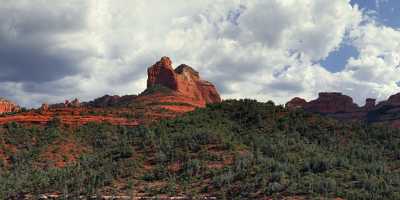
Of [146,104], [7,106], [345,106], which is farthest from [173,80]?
[345,106]

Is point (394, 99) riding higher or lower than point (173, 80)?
lower

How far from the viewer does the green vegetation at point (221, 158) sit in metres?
39.7

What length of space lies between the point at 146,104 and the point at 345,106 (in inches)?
2962

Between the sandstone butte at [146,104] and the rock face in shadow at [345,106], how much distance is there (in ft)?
108

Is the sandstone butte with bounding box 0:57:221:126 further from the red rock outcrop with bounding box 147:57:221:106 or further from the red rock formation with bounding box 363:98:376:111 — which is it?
the red rock formation with bounding box 363:98:376:111

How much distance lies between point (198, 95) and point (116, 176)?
8134 centimetres

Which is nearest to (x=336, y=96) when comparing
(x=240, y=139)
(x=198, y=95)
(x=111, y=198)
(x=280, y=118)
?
(x=198, y=95)

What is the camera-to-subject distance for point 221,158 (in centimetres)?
4806

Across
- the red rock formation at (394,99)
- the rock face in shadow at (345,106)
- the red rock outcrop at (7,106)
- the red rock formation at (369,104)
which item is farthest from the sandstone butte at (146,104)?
the red rock formation at (394,99)

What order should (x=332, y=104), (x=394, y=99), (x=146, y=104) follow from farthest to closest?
(x=332, y=104), (x=394, y=99), (x=146, y=104)

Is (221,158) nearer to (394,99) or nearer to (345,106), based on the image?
(394,99)

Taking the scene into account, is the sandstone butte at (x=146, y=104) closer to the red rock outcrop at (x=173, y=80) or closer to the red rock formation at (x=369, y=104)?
the red rock outcrop at (x=173, y=80)

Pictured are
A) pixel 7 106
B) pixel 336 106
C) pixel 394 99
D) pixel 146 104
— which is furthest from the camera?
pixel 336 106

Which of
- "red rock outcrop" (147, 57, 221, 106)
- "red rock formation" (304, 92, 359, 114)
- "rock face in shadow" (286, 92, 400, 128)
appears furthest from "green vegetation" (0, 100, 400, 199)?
"red rock formation" (304, 92, 359, 114)
